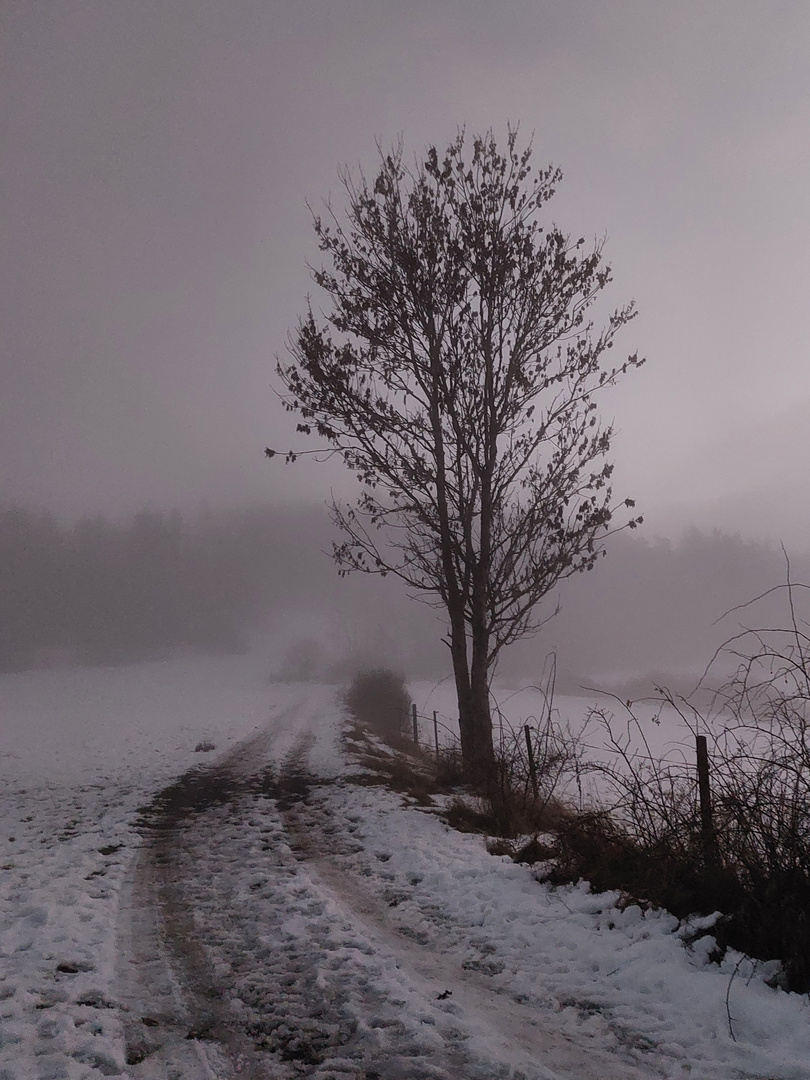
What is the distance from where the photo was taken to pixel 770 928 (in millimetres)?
3764

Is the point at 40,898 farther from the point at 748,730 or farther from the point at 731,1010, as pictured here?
the point at 748,730

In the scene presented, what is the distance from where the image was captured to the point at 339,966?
408 cm

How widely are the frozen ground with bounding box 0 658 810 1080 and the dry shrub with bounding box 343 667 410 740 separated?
23967 millimetres

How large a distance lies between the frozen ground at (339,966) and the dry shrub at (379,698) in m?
24.0

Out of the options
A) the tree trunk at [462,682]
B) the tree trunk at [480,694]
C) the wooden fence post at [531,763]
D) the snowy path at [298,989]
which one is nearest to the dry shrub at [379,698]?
the tree trunk at [462,682]

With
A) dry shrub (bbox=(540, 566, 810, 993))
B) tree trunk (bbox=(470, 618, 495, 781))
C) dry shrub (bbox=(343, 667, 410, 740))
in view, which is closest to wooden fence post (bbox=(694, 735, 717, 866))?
dry shrub (bbox=(540, 566, 810, 993))

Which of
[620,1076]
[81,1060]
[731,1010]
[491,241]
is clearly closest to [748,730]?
[731,1010]

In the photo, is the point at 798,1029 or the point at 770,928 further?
the point at 770,928

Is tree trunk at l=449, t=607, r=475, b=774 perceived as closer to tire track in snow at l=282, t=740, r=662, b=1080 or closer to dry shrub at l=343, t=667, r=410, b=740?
tire track in snow at l=282, t=740, r=662, b=1080

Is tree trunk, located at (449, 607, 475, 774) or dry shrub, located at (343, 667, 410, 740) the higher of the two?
tree trunk, located at (449, 607, 475, 774)

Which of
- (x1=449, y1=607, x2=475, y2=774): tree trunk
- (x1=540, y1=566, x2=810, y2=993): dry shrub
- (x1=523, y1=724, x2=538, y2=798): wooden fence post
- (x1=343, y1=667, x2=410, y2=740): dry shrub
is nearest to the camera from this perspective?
(x1=540, y1=566, x2=810, y2=993): dry shrub

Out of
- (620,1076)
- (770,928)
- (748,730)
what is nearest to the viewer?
(620,1076)

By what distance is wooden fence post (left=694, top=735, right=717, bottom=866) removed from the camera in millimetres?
4512

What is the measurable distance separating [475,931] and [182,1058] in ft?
8.01
